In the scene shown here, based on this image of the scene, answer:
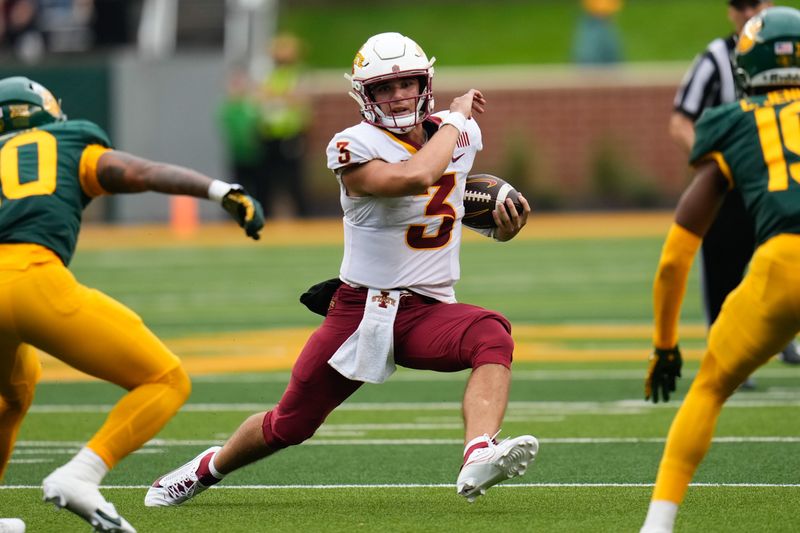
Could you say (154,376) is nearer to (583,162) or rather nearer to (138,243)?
(138,243)

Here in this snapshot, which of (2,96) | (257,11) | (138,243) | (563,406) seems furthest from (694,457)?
(257,11)

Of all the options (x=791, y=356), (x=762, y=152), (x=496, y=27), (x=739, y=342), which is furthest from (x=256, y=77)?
(x=739, y=342)

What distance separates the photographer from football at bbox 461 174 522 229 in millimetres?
5652

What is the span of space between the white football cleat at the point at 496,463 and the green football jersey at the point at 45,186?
57.5 inches

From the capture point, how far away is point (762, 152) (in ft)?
14.9

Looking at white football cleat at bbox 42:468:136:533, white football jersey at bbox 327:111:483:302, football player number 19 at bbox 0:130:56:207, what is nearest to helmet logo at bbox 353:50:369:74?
white football jersey at bbox 327:111:483:302

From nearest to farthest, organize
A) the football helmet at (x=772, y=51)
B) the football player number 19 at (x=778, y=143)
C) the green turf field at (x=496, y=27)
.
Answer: the football player number 19 at (x=778, y=143)
the football helmet at (x=772, y=51)
the green turf field at (x=496, y=27)

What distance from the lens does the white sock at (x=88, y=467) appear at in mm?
4676

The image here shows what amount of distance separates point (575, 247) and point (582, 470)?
37.4 ft

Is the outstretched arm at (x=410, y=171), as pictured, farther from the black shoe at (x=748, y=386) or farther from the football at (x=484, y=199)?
the black shoe at (x=748, y=386)

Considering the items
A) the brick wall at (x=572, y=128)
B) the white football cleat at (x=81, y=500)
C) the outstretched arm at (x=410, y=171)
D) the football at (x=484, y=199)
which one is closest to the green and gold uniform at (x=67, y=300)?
the white football cleat at (x=81, y=500)

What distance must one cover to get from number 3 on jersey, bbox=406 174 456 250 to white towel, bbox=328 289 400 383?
217 millimetres

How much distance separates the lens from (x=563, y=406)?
8.12 meters

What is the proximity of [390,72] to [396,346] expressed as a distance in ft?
3.18
